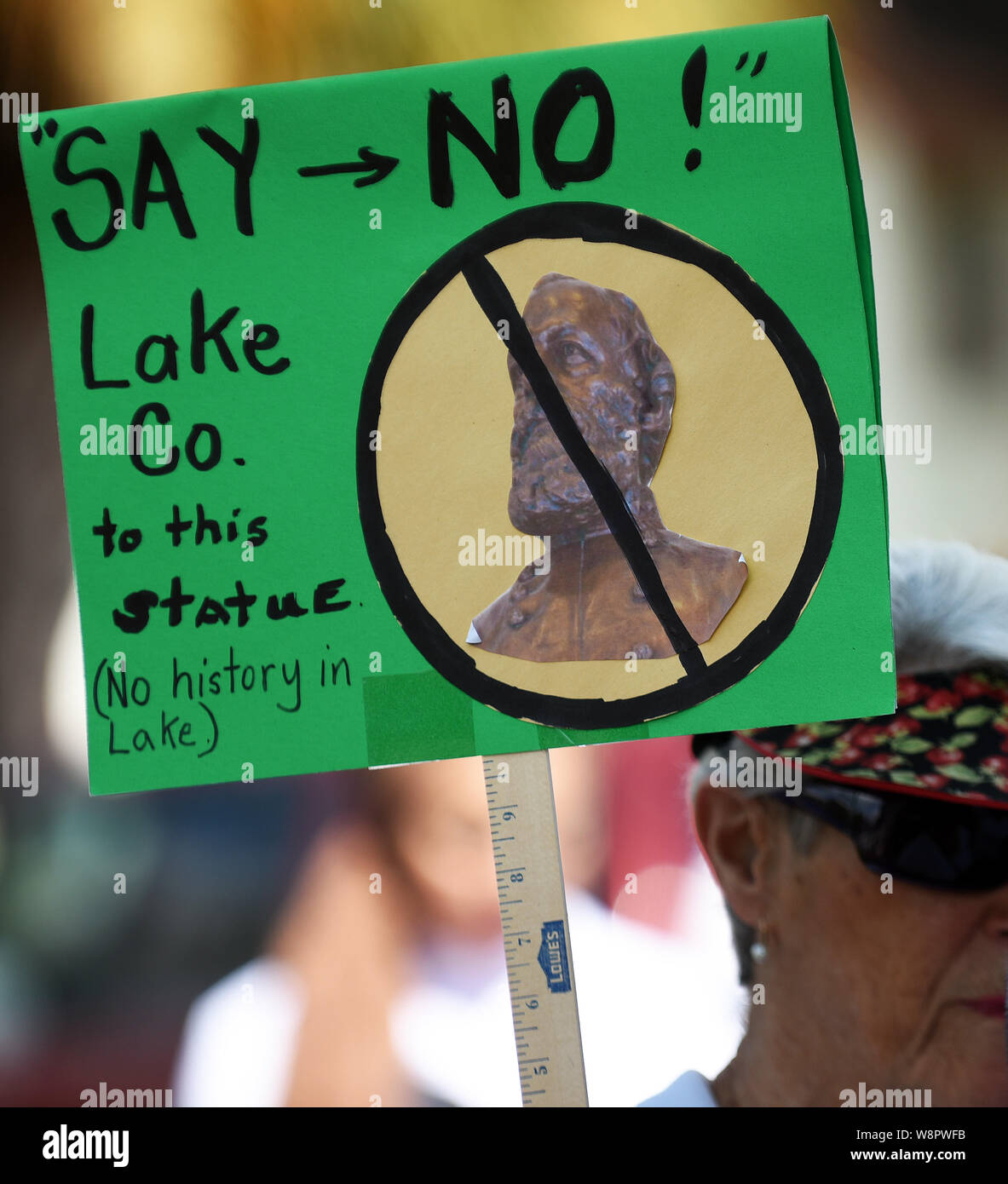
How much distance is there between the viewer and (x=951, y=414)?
129 cm

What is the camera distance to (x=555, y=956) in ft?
2.22

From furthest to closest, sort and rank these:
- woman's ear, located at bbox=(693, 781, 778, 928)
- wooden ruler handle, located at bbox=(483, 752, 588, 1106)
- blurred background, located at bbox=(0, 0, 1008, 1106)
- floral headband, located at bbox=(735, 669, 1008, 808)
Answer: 1. blurred background, located at bbox=(0, 0, 1008, 1106)
2. woman's ear, located at bbox=(693, 781, 778, 928)
3. floral headband, located at bbox=(735, 669, 1008, 808)
4. wooden ruler handle, located at bbox=(483, 752, 588, 1106)

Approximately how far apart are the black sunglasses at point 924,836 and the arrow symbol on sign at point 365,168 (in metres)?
0.71

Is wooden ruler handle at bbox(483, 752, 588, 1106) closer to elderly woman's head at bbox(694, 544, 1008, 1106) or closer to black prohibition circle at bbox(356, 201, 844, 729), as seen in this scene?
black prohibition circle at bbox(356, 201, 844, 729)

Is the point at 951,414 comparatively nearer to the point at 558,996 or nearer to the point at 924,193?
the point at 924,193

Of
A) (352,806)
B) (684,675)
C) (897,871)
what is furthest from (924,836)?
(352,806)

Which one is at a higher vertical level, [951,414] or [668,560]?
[951,414]

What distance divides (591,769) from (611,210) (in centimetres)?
79

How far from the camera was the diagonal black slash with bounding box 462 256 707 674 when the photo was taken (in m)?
0.70

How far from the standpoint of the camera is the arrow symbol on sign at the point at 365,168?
710 millimetres

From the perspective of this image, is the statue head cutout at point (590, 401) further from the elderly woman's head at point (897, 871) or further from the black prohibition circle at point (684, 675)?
the elderly woman's head at point (897, 871)

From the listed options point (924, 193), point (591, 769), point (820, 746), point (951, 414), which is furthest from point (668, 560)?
point (924, 193)

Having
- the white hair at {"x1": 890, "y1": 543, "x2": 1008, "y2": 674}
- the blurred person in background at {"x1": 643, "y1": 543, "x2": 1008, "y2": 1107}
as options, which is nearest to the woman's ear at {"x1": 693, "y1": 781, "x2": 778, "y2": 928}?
the blurred person in background at {"x1": 643, "y1": 543, "x2": 1008, "y2": 1107}

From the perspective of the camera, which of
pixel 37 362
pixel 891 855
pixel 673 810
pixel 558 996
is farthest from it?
pixel 37 362
